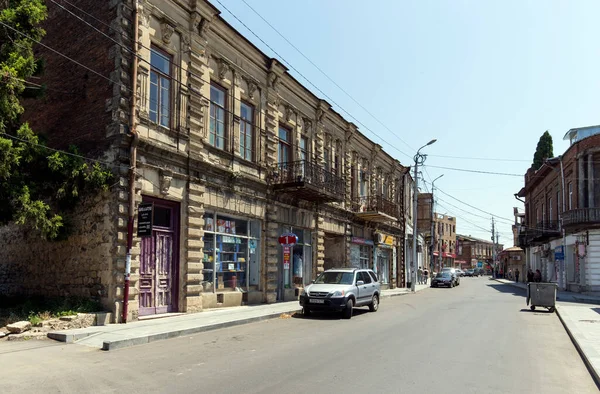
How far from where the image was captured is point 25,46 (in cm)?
1255

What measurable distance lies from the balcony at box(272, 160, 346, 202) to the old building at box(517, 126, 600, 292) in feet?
58.0

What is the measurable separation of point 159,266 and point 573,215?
28.2 meters

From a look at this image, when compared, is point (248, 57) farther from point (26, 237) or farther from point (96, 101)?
point (26, 237)

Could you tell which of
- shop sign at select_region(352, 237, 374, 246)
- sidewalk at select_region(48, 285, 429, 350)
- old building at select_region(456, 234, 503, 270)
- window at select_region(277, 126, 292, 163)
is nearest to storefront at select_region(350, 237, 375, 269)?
shop sign at select_region(352, 237, 374, 246)

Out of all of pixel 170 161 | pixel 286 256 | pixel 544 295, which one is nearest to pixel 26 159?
pixel 170 161

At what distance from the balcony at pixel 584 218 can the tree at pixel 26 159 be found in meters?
29.8

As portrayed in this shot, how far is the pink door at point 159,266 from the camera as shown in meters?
14.9

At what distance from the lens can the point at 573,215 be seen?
32688 mm

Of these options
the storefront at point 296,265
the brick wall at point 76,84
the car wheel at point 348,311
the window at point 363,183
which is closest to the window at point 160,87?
the brick wall at point 76,84

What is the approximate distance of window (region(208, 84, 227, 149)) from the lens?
60.3 ft

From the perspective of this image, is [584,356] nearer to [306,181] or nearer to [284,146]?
[306,181]

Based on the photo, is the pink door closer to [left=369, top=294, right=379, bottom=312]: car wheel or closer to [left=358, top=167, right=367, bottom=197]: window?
[left=369, top=294, right=379, bottom=312]: car wheel

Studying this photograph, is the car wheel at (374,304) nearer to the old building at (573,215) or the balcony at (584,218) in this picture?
the old building at (573,215)

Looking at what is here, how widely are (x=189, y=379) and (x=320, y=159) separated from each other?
19962 millimetres
